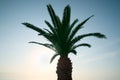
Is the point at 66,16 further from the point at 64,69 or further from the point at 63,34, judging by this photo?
the point at 64,69

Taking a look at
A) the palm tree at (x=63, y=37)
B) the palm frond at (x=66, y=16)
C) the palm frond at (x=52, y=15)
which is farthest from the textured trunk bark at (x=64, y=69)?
the palm frond at (x=52, y=15)

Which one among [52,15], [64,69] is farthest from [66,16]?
[64,69]

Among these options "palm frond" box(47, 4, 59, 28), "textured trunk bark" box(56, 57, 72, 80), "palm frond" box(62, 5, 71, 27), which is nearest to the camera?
"textured trunk bark" box(56, 57, 72, 80)

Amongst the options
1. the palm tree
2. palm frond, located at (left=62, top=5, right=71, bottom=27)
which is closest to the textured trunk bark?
the palm tree

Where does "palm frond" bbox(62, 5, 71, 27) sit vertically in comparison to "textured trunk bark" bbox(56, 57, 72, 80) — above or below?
above

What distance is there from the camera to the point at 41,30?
54.9ft

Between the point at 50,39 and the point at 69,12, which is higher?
the point at 69,12

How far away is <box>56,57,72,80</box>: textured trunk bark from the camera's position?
1579 centimetres

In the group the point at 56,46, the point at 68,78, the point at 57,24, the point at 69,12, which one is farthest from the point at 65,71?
the point at 69,12

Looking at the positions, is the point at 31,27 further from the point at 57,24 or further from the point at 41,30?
the point at 57,24

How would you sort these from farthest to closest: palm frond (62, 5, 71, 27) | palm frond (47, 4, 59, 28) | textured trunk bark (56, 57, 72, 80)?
palm frond (47, 4, 59, 28) < palm frond (62, 5, 71, 27) < textured trunk bark (56, 57, 72, 80)

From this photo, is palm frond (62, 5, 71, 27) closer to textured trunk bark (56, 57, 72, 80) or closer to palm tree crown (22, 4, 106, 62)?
palm tree crown (22, 4, 106, 62)

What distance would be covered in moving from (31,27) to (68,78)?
20.7 ft

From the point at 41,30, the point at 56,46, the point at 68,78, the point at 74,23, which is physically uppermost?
the point at 74,23
